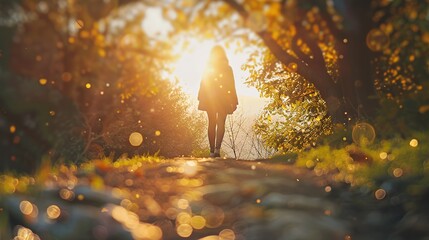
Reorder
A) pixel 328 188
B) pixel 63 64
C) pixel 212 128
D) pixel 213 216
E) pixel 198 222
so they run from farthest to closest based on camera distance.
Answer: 1. pixel 212 128
2. pixel 63 64
3. pixel 328 188
4. pixel 213 216
5. pixel 198 222

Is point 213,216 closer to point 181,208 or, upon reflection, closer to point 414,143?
point 181,208

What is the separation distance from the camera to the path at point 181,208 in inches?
184

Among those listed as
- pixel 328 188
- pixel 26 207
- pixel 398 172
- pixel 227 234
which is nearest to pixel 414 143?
pixel 398 172

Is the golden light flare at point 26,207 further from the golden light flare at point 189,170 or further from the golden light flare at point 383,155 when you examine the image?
the golden light flare at point 383,155

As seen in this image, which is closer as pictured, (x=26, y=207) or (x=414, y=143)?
(x=26, y=207)

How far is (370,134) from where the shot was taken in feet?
29.3

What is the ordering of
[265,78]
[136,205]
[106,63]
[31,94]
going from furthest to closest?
[265,78], [31,94], [106,63], [136,205]

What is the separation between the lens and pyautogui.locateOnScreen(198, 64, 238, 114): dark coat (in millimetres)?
12875

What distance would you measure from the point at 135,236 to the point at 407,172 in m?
3.22

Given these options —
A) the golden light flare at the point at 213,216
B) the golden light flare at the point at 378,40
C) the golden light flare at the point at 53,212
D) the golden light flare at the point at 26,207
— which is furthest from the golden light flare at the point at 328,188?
the golden light flare at the point at 26,207

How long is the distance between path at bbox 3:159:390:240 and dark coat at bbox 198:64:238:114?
5684 millimetres

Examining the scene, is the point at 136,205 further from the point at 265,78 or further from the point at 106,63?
the point at 265,78

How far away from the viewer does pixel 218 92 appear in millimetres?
12906

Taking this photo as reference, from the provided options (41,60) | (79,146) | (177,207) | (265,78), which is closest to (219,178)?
(177,207)
